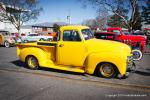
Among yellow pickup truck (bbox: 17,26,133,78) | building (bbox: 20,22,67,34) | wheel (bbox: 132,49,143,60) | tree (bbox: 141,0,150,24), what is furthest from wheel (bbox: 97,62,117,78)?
tree (bbox: 141,0,150,24)

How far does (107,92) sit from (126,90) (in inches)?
25.8

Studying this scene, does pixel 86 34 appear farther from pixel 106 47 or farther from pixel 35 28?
pixel 35 28

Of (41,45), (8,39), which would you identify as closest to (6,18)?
(8,39)

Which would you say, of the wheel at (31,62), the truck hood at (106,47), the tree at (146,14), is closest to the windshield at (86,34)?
the truck hood at (106,47)

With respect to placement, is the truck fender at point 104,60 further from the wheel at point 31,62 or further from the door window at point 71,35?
the wheel at point 31,62

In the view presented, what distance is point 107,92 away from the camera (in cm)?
596

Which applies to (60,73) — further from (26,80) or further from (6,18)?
(6,18)

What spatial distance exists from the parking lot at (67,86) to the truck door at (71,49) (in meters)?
0.56

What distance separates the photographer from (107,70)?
744cm

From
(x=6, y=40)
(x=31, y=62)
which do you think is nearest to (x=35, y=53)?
(x=31, y=62)

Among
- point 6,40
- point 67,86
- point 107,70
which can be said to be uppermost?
point 6,40

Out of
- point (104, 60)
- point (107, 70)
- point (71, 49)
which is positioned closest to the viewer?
point (104, 60)

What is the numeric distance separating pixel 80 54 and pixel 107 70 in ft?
4.06

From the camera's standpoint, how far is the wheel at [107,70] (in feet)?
24.0
